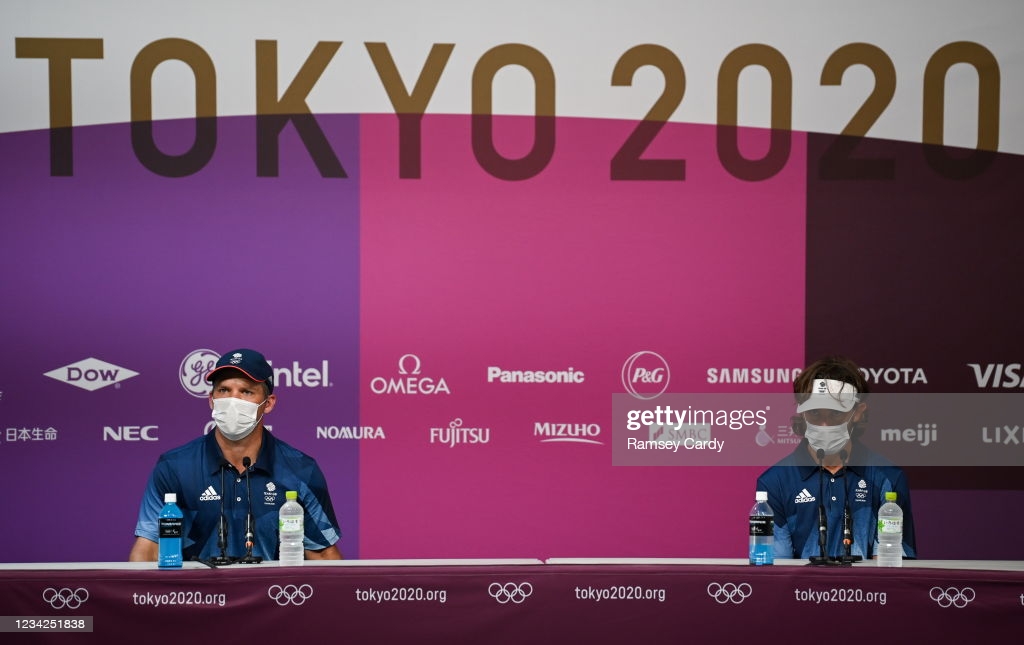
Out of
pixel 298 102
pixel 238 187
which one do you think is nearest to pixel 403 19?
pixel 298 102

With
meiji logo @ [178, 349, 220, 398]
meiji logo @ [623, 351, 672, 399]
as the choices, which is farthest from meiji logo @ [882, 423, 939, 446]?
meiji logo @ [178, 349, 220, 398]

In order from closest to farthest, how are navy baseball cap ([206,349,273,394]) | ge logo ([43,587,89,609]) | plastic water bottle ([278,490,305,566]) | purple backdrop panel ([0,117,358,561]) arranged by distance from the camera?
1. ge logo ([43,587,89,609])
2. plastic water bottle ([278,490,305,566])
3. navy baseball cap ([206,349,273,394])
4. purple backdrop panel ([0,117,358,561])

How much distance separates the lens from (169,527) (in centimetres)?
251

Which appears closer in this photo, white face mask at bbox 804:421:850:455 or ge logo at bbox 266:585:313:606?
ge logo at bbox 266:585:313:606

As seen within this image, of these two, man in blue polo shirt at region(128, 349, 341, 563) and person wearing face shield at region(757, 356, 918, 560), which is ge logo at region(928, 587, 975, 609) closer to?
person wearing face shield at region(757, 356, 918, 560)

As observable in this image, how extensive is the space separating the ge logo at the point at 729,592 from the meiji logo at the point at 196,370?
96.7 inches

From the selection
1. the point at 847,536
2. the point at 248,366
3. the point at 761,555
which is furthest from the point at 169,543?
the point at 847,536

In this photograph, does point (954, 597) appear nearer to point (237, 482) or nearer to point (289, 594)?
point (289, 594)

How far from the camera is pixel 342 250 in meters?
4.09

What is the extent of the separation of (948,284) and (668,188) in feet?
4.06

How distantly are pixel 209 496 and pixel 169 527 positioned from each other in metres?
0.39

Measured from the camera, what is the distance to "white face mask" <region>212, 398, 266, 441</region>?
2.95 meters

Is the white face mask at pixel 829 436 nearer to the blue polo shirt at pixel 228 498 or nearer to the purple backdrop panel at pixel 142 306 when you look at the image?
the blue polo shirt at pixel 228 498

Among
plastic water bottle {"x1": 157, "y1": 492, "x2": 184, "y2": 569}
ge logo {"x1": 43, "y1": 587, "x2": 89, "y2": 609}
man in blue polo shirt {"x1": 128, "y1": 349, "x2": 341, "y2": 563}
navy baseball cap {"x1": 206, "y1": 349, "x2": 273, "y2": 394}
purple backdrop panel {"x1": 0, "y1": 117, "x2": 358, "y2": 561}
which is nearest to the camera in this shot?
ge logo {"x1": 43, "y1": 587, "x2": 89, "y2": 609}
